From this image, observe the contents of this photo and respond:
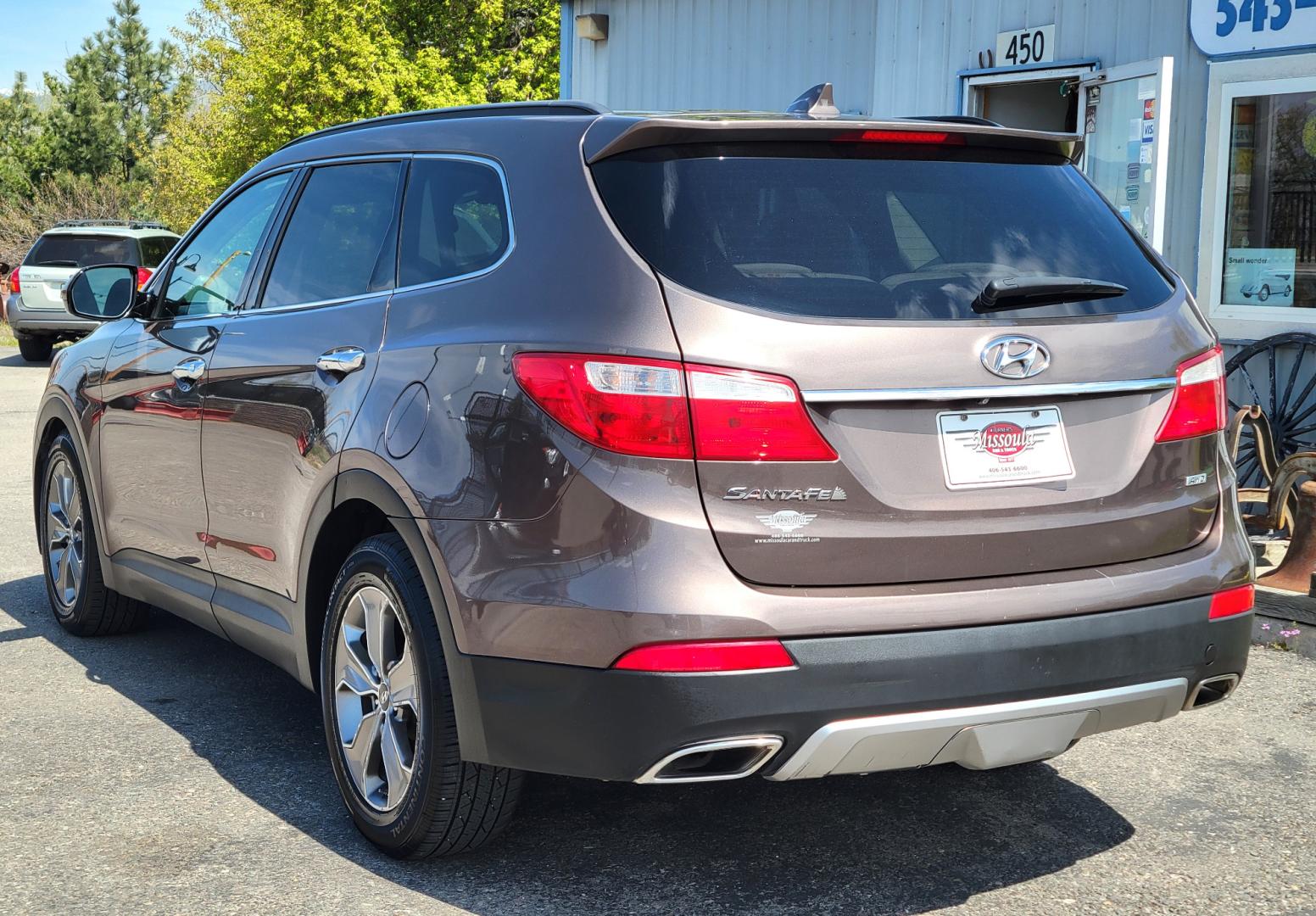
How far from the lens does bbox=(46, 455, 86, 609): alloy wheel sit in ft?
19.2

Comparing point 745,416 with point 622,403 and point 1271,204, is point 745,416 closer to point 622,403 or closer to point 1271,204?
point 622,403

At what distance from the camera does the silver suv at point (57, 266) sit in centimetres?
2000

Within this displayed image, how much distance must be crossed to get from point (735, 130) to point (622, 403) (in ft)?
2.22

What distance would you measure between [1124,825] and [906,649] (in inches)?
53.4

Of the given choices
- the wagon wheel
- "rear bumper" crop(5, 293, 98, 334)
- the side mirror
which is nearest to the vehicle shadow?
the side mirror

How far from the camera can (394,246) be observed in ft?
12.9

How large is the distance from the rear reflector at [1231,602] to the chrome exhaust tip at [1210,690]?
0.14 m

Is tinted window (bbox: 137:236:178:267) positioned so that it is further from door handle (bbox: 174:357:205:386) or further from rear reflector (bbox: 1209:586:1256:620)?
rear reflector (bbox: 1209:586:1256:620)

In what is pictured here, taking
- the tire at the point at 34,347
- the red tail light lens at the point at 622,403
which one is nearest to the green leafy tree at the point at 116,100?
the tire at the point at 34,347

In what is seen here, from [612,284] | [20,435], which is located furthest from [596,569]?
[20,435]

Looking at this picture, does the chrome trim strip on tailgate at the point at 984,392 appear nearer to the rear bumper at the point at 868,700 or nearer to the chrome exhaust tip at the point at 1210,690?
the rear bumper at the point at 868,700

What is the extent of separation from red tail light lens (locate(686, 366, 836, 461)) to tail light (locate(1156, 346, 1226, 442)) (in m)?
0.92

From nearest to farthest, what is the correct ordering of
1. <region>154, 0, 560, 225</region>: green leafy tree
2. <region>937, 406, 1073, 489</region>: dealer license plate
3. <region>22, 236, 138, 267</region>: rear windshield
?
<region>937, 406, 1073, 489</region>: dealer license plate < <region>22, 236, 138, 267</region>: rear windshield < <region>154, 0, 560, 225</region>: green leafy tree

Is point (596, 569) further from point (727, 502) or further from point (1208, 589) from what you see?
point (1208, 589)
